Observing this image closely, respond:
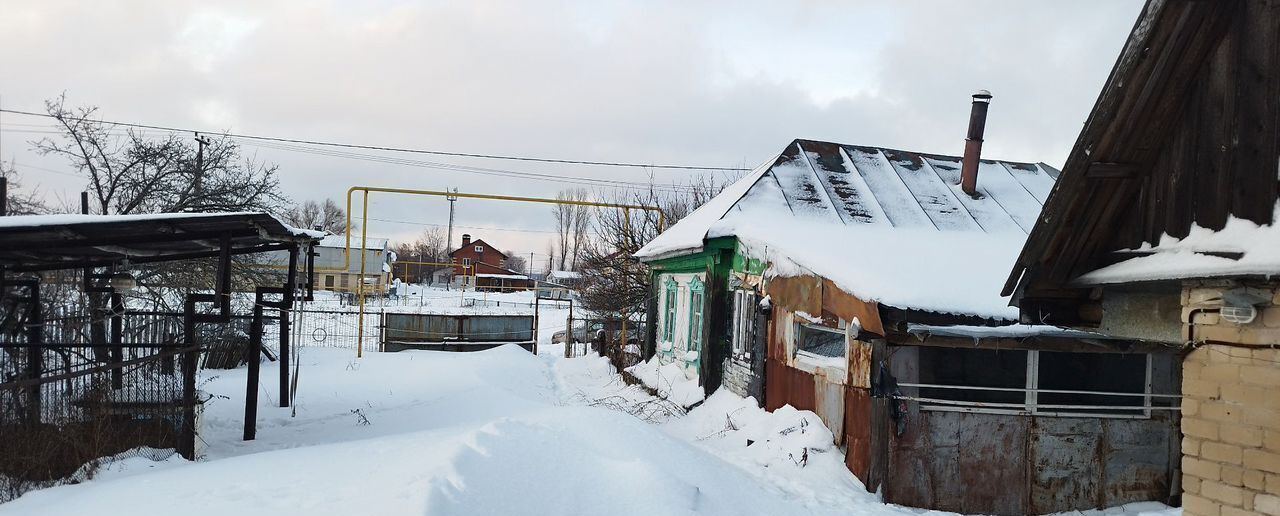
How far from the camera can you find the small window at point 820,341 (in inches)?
354

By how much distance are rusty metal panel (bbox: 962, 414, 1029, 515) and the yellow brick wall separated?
3.60 meters

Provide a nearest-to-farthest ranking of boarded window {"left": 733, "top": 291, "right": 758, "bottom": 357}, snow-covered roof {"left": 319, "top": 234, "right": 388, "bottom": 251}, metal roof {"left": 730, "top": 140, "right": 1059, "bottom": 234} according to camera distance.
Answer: boarded window {"left": 733, "top": 291, "right": 758, "bottom": 357}
metal roof {"left": 730, "top": 140, "right": 1059, "bottom": 234}
snow-covered roof {"left": 319, "top": 234, "right": 388, "bottom": 251}

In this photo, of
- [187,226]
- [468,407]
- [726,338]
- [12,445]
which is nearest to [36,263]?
[187,226]

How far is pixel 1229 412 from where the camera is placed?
4.04m

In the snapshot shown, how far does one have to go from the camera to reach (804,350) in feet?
31.9

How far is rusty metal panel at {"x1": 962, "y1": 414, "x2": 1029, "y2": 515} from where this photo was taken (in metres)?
7.84

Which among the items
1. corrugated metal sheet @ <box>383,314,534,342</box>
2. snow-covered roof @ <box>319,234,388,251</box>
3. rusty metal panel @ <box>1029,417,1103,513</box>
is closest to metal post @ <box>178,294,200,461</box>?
rusty metal panel @ <box>1029,417,1103,513</box>

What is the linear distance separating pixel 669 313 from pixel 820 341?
5.99 metres

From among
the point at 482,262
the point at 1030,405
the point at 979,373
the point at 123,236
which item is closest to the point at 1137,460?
the point at 1030,405

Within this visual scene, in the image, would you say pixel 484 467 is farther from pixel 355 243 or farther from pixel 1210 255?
pixel 355 243

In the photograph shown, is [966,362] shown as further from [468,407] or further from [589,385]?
[589,385]

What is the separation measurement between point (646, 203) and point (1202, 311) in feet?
78.7

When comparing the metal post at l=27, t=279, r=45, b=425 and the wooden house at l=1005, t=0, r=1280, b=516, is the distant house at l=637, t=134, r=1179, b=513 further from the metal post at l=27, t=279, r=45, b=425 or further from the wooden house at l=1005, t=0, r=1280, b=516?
the metal post at l=27, t=279, r=45, b=425

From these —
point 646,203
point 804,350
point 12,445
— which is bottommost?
point 12,445
